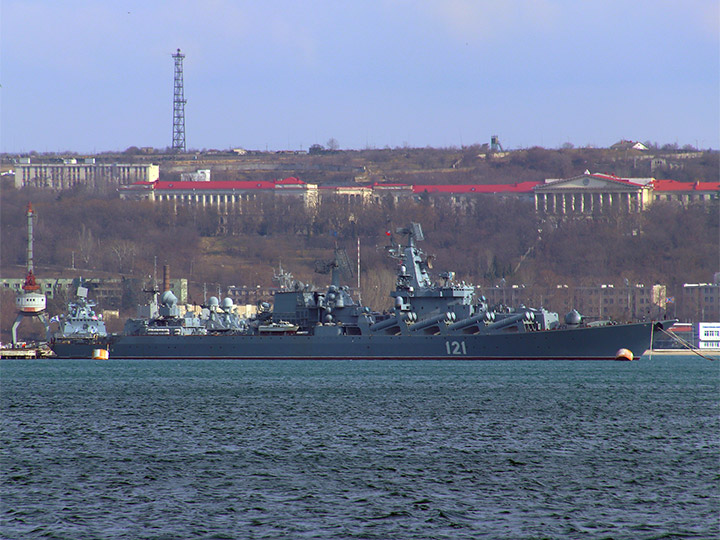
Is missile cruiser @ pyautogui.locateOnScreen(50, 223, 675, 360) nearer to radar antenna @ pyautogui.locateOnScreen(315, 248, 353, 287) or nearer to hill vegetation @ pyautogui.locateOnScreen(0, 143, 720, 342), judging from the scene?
radar antenna @ pyautogui.locateOnScreen(315, 248, 353, 287)

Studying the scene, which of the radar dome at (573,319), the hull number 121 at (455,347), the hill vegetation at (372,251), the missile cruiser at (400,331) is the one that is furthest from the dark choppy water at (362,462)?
→ the hill vegetation at (372,251)

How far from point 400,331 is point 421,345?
68.6 inches

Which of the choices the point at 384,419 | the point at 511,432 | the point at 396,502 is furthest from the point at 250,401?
the point at 396,502

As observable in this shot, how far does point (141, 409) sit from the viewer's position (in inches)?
1774

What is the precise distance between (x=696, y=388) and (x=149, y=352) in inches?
1597

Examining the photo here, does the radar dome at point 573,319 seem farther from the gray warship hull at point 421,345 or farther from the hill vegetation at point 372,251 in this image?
the hill vegetation at point 372,251

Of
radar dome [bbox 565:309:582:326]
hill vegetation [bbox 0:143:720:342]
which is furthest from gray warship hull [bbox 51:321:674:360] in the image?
hill vegetation [bbox 0:143:720:342]

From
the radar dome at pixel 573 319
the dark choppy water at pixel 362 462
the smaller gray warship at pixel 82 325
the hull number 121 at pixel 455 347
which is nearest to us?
the dark choppy water at pixel 362 462

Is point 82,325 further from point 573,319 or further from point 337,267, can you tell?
point 573,319

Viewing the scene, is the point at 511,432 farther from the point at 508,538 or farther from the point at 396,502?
the point at 508,538

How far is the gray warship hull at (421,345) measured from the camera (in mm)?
77875

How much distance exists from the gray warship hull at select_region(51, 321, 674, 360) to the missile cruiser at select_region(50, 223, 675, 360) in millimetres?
58

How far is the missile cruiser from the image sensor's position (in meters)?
78.4

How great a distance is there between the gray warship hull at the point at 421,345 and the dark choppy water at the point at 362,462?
72.6 feet
